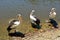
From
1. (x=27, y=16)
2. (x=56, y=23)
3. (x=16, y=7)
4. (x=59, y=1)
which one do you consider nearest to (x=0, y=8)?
(x=16, y=7)

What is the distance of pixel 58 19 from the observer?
14.4 m

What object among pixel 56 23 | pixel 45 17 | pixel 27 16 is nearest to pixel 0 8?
pixel 27 16

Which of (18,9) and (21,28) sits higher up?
(21,28)

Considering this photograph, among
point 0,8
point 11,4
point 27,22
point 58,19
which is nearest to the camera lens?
point 27,22

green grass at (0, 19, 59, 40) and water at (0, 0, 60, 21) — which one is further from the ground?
green grass at (0, 19, 59, 40)

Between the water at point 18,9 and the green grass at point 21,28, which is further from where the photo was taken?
the water at point 18,9

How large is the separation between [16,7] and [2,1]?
75.9 inches

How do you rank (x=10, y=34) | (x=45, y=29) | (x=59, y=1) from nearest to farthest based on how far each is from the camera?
1. (x=10, y=34)
2. (x=45, y=29)
3. (x=59, y=1)

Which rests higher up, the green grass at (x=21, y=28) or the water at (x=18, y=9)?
the green grass at (x=21, y=28)

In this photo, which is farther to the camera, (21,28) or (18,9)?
(18,9)

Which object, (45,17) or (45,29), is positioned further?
(45,17)

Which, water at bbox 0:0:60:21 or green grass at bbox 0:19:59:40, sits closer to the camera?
green grass at bbox 0:19:59:40

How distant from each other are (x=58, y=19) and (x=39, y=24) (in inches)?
83.9

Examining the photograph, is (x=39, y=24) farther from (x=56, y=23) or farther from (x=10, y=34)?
(x=10, y=34)
